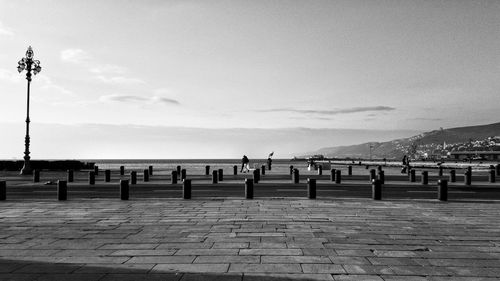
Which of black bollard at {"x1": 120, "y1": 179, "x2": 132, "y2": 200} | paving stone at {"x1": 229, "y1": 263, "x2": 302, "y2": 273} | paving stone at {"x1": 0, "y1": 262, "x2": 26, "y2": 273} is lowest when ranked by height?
paving stone at {"x1": 0, "y1": 262, "x2": 26, "y2": 273}

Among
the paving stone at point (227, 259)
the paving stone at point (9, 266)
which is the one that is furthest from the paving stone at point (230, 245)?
the paving stone at point (9, 266)

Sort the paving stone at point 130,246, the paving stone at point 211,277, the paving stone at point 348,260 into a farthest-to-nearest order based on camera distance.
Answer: the paving stone at point 130,246
the paving stone at point 348,260
the paving stone at point 211,277

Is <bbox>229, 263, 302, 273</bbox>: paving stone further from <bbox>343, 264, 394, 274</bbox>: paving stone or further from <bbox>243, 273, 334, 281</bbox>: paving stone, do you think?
<bbox>343, 264, 394, 274</bbox>: paving stone

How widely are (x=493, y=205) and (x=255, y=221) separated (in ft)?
28.6

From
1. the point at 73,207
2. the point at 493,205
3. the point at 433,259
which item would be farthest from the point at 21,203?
the point at 493,205

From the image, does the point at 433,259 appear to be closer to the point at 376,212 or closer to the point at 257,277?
the point at 257,277

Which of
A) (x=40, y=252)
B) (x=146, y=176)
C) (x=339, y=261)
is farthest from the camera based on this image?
(x=146, y=176)

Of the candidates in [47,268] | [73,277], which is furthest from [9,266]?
[73,277]

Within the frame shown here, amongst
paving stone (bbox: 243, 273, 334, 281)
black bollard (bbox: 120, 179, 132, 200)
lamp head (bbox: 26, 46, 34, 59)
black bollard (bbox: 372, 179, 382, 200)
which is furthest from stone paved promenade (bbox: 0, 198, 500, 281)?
lamp head (bbox: 26, 46, 34, 59)

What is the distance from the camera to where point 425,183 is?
22.9m

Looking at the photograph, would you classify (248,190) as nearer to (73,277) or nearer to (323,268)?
(323,268)

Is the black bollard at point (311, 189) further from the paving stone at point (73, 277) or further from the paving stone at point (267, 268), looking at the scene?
the paving stone at point (73, 277)

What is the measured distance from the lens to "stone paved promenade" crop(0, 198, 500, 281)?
18.5 feet

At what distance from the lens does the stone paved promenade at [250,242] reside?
564 cm
